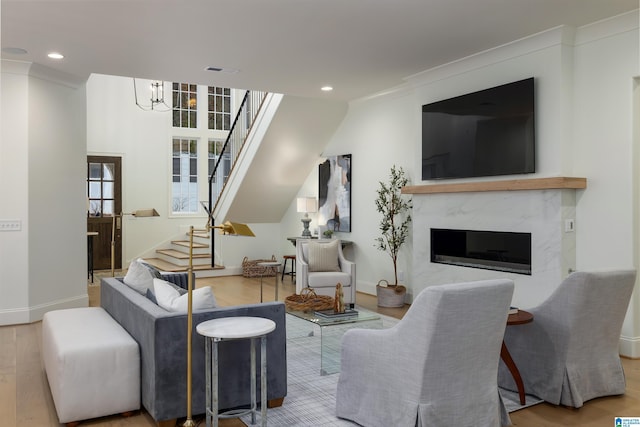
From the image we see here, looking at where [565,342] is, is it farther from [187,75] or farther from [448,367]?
[187,75]

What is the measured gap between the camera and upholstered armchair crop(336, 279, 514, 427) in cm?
260

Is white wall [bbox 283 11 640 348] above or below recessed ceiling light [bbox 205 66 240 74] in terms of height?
below

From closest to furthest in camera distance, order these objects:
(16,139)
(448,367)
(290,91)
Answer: (448,367) < (16,139) < (290,91)

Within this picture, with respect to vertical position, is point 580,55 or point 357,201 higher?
point 580,55

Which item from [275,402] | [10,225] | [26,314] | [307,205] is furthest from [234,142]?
[275,402]

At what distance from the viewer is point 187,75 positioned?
19.8 ft

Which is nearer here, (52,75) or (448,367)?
(448,367)

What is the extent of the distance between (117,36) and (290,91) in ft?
8.66

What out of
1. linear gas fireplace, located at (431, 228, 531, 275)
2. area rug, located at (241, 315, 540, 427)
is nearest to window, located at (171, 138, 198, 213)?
linear gas fireplace, located at (431, 228, 531, 275)

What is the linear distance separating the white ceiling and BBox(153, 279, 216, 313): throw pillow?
7.08 feet

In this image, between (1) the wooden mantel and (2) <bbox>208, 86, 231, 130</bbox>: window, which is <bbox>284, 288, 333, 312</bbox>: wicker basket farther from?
(2) <bbox>208, 86, 231, 130</bbox>: window

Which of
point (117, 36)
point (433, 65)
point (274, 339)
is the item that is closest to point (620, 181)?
point (433, 65)

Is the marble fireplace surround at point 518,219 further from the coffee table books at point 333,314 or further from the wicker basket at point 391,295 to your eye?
the coffee table books at point 333,314

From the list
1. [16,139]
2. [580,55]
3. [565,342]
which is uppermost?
[580,55]
